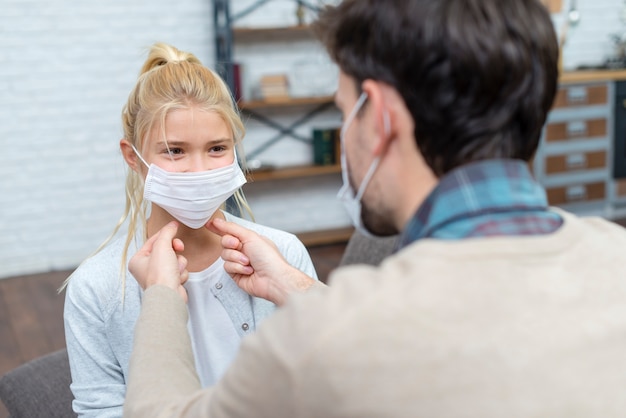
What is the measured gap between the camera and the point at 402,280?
77 centimetres

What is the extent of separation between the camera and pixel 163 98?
1.51 meters

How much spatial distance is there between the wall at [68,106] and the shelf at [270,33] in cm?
9

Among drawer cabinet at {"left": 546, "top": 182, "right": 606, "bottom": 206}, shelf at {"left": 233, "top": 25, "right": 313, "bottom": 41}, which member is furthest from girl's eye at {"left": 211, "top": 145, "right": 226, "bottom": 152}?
drawer cabinet at {"left": 546, "top": 182, "right": 606, "bottom": 206}

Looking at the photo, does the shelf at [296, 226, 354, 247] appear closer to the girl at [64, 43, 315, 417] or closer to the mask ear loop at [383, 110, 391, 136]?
the girl at [64, 43, 315, 417]

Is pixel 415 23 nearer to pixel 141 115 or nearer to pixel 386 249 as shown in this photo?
pixel 141 115

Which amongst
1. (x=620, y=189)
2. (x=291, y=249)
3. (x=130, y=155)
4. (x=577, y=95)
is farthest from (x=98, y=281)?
(x=620, y=189)

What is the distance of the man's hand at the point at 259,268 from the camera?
4.44ft

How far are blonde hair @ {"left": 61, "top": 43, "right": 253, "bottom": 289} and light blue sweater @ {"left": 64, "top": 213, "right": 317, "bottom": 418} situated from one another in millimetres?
46

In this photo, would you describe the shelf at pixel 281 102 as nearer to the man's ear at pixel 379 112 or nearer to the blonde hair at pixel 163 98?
the blonde hair at pixel 163 98

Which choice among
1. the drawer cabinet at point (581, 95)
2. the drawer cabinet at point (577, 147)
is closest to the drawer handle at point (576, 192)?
the drawer cabinet at point (577, 147)

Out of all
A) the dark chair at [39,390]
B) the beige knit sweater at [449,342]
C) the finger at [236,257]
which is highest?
the beige knit sweater at [449,342]

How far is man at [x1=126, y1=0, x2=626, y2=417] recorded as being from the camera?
75cm

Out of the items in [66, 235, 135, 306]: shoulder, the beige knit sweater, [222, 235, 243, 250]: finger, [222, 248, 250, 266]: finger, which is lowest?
[66, 235, 135, 306]: shoulder

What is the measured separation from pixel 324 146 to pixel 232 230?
3.23m
